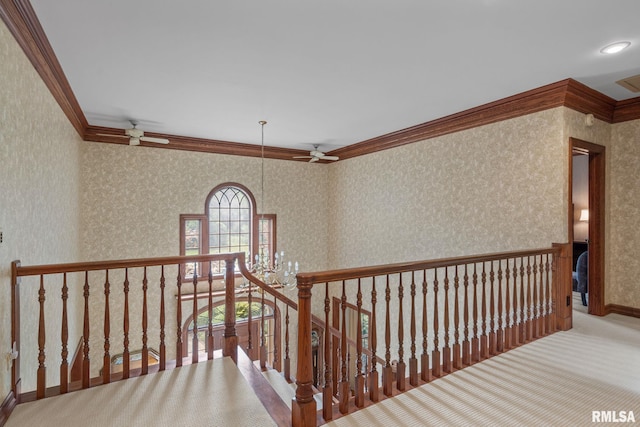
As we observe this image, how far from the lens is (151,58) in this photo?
285 centimetres

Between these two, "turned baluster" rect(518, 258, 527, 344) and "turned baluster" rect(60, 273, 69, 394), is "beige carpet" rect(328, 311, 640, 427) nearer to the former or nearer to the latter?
→ "turned baluster" rect(518, 258, 527, 344)

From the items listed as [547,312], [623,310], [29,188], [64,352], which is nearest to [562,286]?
[547,312]

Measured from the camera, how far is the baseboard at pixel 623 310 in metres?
3.89

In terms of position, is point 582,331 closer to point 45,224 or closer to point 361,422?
point 361,422

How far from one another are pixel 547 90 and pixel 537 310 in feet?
7.58

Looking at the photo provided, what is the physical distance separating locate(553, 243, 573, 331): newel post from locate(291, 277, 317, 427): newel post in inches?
116

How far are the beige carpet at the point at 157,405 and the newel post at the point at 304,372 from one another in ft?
0.68

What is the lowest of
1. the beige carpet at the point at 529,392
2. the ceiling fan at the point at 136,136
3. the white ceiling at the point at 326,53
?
the beige carpet at the point at 529,392

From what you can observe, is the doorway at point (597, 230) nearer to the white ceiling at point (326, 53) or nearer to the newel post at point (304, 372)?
the white ceiling at point (326, 53)

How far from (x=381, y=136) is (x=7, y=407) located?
5.20 m

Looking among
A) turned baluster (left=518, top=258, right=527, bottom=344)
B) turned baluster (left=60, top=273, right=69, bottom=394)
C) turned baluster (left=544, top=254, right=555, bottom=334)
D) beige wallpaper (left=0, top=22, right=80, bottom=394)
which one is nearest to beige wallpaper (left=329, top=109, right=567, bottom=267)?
turned baluster (left=544, top=254, right=555, bottom=334)

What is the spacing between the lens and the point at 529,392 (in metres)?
2.29

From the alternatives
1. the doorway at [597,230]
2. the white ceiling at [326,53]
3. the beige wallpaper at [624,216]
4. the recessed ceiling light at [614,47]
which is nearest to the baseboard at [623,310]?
the beige wallpaper at [624,216]

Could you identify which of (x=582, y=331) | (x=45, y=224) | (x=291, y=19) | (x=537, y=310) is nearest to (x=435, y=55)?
(x=291, y=19)
